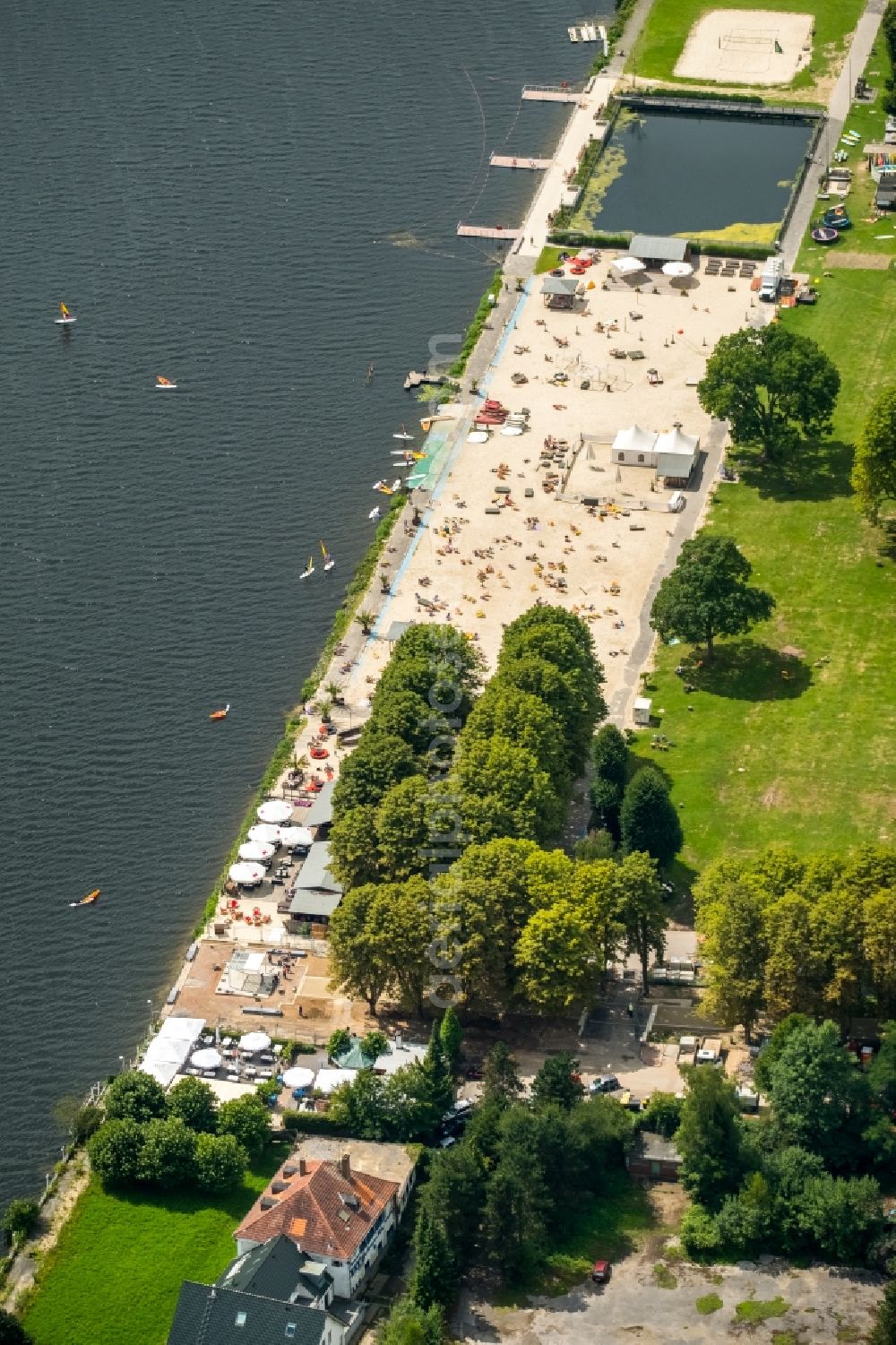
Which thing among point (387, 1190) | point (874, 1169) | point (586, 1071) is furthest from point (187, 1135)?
point (874, 1169)

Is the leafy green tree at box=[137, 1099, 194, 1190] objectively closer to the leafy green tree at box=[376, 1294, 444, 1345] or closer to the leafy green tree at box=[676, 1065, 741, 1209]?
the leafy green tree at box=[376, 1294, 444, 1345]

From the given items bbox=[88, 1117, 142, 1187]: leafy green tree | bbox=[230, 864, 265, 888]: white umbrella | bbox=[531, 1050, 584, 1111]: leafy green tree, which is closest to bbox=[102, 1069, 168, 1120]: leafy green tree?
bbox=[88, 1117, 142, 1187]: leafy green tree

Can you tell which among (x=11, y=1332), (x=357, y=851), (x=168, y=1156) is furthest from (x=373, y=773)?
(x=11, y=1332)

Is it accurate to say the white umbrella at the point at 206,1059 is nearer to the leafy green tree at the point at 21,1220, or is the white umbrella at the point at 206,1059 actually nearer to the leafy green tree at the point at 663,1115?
the leafy green tree at the point at 21,1220

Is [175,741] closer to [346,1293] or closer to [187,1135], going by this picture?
[187,1135]

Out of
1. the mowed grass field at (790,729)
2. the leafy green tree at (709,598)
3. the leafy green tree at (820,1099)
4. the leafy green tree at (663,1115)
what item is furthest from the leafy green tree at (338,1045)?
the leafy green tree at (709,598)
